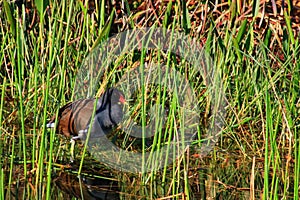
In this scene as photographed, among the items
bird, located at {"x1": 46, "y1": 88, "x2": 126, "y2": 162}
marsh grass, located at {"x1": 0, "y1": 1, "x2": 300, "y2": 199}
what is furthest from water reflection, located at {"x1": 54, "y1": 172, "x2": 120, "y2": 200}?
bird, located at {"x1": 46, "y1": 88, "x2": 126, "y2": 162}

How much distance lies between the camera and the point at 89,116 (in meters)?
3.04

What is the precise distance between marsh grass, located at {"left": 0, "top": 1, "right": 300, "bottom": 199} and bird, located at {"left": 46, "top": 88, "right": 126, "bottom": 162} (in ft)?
0.21

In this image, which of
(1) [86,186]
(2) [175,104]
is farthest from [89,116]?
(2) [175,104]

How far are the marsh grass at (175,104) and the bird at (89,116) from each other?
0.21ft

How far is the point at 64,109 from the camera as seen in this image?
3.00 metres

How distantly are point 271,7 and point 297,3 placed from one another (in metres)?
0.18

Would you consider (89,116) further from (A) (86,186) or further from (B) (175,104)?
(B) (175,104)

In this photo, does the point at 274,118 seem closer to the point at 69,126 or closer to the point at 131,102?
the point at 131,102

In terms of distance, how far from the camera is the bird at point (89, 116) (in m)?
3.02

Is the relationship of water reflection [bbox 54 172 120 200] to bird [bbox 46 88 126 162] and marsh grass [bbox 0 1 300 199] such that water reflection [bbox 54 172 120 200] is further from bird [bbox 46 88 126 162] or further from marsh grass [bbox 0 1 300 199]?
bird [bbox 46 88 126 162]

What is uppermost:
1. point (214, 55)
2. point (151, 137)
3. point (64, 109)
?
point (214, 55)

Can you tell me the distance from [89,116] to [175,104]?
3.22 feet

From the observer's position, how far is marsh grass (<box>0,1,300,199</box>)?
2.36 metres

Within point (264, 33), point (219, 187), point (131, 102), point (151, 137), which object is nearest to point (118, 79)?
point (131, 102)
